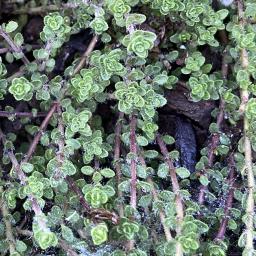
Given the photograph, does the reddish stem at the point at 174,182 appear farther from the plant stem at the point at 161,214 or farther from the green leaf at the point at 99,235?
the green leaf at the point at 99,235

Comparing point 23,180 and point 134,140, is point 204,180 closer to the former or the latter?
point 134,140

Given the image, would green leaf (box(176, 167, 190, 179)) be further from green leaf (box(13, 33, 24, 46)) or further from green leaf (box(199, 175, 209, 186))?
green leaf (box(13, 33, 24, 46))

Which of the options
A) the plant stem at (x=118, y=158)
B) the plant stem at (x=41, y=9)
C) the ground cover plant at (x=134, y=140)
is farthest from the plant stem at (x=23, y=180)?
the plant stem at (x=41, y=9)

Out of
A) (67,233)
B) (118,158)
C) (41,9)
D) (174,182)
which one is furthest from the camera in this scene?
(41,9)

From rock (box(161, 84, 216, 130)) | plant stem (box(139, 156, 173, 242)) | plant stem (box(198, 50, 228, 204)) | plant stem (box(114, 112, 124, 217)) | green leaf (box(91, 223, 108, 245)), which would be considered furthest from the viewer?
rock (box(161, 84, 216, 130))

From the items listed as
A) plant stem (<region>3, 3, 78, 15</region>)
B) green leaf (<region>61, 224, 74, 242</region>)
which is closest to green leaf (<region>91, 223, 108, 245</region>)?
green leaf (<region>61, 224, 74, 242</region>)

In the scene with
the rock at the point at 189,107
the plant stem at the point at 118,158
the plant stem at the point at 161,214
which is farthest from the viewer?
the rock at the point at 189,107

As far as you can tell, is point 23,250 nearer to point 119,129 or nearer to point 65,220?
point 65,220

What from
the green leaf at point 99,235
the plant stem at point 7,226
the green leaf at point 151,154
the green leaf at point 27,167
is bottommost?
the plant stem at point 7,226

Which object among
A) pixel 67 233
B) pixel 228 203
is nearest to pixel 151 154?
pixel 228 203
